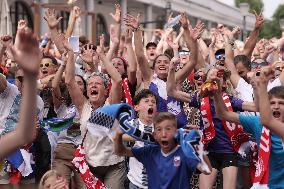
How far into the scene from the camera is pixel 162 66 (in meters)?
→ 8.43

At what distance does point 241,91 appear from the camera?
8.40 metres

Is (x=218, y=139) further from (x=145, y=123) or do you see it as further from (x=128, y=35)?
(x=128, y=35)

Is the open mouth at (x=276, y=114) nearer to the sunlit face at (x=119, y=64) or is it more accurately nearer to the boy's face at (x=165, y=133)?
the boy's face at (x=165, y=133)

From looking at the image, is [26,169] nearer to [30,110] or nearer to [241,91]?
[241,91]

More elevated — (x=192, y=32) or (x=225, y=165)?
(x=192, y=32)

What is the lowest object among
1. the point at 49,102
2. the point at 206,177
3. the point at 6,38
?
the point at 206,177

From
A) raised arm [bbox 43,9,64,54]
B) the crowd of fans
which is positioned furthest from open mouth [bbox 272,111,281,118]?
raised arm [bbox 43,9,64,54]

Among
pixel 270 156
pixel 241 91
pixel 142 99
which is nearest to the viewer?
pixel 270 156

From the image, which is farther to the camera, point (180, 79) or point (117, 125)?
point (180, 79)

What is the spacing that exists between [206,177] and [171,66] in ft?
3.97

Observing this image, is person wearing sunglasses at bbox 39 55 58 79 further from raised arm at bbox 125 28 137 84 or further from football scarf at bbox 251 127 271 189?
football scarf at bbox 251 127 271 189

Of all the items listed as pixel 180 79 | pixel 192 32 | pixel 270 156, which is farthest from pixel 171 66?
pixel 270 156

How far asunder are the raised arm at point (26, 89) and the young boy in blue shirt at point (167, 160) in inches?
85.0

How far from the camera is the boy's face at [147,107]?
22.9ft
